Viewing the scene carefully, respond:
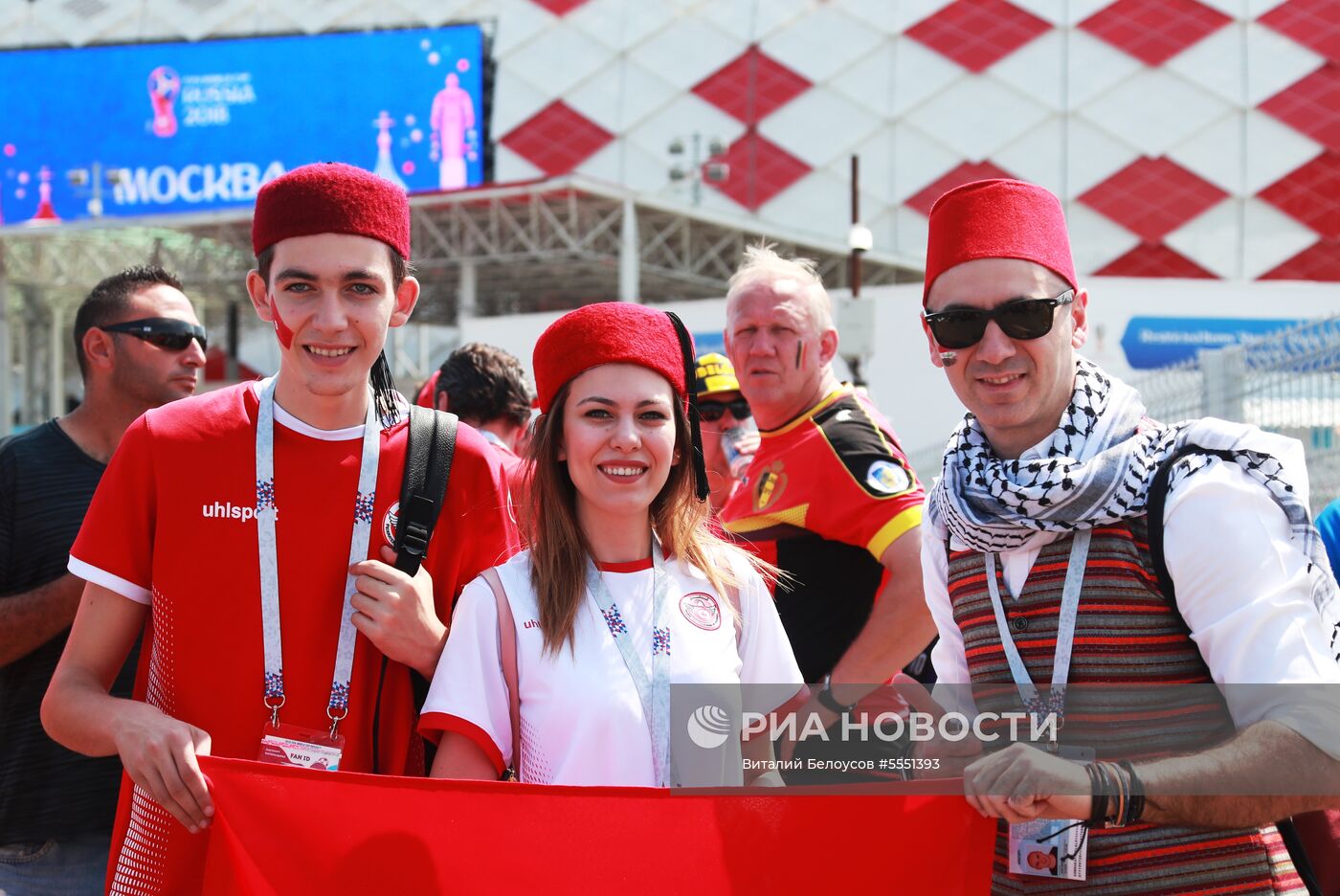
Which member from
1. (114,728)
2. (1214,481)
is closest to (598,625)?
(114,728)

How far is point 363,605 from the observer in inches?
83.5

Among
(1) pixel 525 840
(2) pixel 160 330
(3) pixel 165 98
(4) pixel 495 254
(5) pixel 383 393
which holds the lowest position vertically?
(1) pixel 525 840

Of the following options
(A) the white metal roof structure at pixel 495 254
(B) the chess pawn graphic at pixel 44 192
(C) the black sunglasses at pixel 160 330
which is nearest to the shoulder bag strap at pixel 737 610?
(C) the black sunglasses at pixel 160 330

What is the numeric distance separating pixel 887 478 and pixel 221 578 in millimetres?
2014

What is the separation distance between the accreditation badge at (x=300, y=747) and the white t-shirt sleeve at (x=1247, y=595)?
4.77ft

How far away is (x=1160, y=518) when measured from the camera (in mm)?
1823

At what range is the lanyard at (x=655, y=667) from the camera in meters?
2.07

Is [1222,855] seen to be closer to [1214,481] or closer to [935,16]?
[1214,481]

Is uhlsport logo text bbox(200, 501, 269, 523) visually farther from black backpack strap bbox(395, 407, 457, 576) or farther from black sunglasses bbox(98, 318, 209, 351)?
black sunglasses bbox(98, 318, 209, 351)

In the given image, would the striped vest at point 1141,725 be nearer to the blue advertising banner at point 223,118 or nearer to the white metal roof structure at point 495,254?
the white metal roof structure at point 495,254

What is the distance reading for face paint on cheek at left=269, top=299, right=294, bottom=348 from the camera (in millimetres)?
2191

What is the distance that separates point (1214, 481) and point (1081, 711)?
1.37 ft

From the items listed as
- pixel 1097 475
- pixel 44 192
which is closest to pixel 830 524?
pixel 1097 475

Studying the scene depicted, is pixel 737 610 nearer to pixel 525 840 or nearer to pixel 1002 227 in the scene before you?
pixel 525 840
